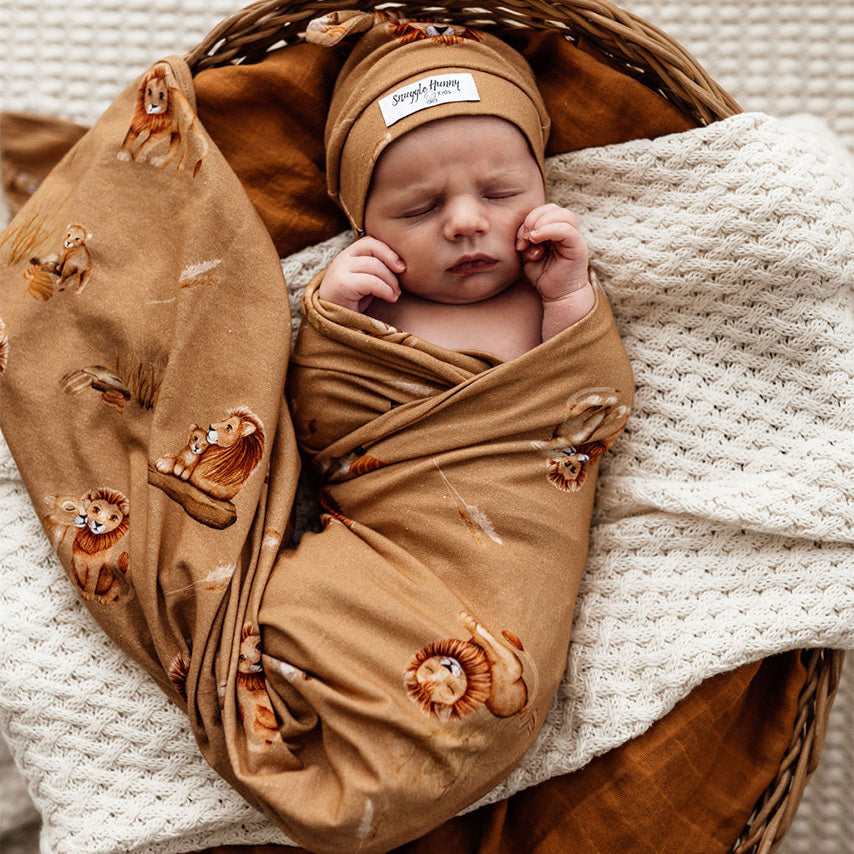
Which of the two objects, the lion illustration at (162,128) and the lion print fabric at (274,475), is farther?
the lion illustration at (162,128)

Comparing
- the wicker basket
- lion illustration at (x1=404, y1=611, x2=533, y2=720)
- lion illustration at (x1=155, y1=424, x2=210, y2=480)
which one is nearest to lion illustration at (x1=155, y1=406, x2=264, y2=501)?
lion illustration at (x1=155, y1=424, x2=210, y2=480)

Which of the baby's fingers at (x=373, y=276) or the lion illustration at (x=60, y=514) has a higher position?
the baby's fingers at (x=373, y=276)

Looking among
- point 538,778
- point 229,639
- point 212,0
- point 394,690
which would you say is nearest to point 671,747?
point 538,778

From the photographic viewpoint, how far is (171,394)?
111 centimetres

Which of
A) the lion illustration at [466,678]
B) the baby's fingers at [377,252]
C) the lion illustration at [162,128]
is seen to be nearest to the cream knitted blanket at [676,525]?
the lion illustration at [466,678]

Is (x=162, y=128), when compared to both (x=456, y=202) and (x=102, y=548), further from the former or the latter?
(x=102, y=548)

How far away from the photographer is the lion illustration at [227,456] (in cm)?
108

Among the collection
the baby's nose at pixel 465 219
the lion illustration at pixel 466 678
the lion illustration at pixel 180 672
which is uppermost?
the baby's nose at pixel 465 219

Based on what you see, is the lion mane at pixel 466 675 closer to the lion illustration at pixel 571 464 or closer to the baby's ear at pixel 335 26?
the lion illustration at pixel 571 464

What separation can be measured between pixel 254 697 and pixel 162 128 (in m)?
0.76

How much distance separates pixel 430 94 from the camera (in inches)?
42.9

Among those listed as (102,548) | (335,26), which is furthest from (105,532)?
(335,26)

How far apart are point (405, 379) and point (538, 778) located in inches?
21.8

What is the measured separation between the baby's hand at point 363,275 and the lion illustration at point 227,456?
198 mm
